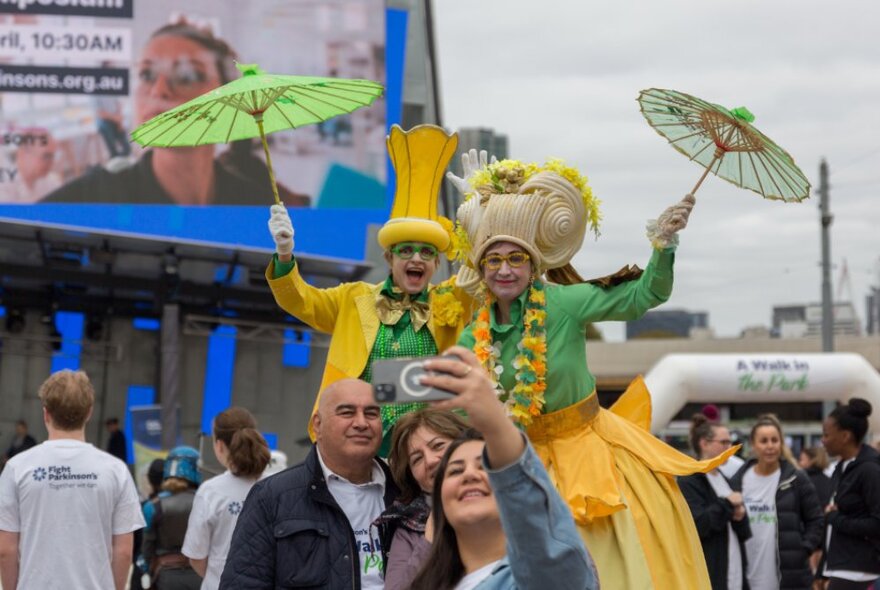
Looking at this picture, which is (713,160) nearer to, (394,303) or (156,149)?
(394,303)

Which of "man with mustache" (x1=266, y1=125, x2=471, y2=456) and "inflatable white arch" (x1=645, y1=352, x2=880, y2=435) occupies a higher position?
"man with mustache" (x1=266, y1=125, x2=471, y2=456)

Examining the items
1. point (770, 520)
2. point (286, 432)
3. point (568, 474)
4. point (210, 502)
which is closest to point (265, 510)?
point (568, 474)

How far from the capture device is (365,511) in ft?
15.2

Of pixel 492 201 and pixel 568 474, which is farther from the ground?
pixel 492 201

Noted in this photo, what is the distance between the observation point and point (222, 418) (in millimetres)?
6938

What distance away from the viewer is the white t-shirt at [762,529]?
805 centimetres

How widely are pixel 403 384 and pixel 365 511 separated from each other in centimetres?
205

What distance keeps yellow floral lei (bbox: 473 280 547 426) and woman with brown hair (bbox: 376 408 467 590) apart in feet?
2.19

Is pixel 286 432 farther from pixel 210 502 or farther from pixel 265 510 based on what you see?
pixel 265 510

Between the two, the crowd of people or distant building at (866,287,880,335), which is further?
distant building at (866,287,880,335)

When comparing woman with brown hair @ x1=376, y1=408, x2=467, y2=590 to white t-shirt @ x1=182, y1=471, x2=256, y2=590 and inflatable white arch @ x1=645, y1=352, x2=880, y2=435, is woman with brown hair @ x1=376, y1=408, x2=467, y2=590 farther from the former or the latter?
inflatable white arch @ x1=645, y1=352, x2=880, y2=435

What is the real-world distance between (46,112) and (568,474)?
18.9 meters

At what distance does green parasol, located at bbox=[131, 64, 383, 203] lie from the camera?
5.77 metres

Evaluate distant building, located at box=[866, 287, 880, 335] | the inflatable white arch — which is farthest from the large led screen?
distant building, located at box=[866, 287, 880, 335]
